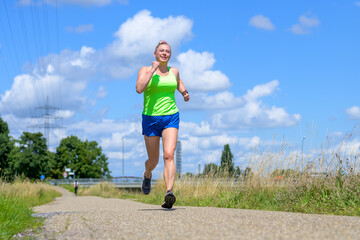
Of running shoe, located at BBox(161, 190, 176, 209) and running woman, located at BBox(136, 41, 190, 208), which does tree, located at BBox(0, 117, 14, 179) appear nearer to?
running woman, located at BBox(136, 41, 190, 208)

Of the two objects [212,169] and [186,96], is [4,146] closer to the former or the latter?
[212,169]

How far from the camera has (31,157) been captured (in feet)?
247

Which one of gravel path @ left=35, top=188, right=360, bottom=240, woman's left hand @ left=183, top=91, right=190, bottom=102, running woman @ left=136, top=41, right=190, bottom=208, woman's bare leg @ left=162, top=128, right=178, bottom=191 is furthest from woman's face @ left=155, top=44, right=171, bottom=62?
gravel path @ left=35, top=188, right=360, bottom=240

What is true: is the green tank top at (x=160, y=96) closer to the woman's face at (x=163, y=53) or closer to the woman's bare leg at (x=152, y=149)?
the woman's face at (x=163, y=53)

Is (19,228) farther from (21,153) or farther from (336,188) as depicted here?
(21,153)

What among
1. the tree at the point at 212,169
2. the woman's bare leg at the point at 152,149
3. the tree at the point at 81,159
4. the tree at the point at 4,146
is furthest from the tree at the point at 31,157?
the woman's bare leg at the point at 152,149

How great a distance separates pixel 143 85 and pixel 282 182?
11.9 feet

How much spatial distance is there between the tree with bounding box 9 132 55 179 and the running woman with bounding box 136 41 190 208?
2771 inches

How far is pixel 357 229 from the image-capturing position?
13.6 ft

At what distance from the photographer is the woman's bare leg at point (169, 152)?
21.9 feet

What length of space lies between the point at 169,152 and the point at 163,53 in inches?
58.1

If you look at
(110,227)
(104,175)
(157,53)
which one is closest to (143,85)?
(157,53)

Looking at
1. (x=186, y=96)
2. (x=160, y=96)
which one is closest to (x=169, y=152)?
(x=160, y=96)

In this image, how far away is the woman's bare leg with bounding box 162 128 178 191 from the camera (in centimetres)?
666
